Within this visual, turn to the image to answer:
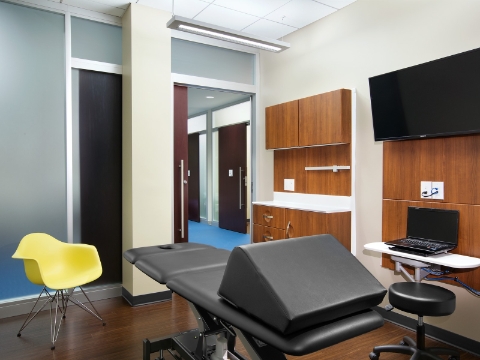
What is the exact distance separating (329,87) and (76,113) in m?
2.65

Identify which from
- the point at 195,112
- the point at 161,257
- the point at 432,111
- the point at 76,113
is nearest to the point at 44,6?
the point at 76,113

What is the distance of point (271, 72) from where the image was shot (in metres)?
4.65

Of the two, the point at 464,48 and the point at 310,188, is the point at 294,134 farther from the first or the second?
the point at 464,48

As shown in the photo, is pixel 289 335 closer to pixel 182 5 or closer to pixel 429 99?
pixel 429 99

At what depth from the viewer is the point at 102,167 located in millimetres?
3908

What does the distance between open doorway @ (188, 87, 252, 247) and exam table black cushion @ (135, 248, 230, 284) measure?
14.3ft

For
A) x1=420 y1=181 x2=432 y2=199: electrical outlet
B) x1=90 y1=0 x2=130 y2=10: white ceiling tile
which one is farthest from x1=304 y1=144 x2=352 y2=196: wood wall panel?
x1=90 y1=0 x2=130 y2=10: white ceiling tile

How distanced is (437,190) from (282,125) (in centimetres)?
183

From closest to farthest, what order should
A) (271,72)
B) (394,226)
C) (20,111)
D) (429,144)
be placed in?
(429,144)
(394,226)
(20,111)
(271,72)

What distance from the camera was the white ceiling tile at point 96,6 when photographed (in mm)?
3568

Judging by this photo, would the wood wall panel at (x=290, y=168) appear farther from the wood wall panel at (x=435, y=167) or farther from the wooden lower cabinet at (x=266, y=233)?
the wood wall panel at (x=435, y=167)

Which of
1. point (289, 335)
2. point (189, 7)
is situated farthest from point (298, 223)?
point (289, 335)

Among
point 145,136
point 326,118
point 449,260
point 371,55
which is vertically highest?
point 371,55

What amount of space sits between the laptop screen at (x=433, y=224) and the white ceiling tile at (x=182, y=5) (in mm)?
2739
